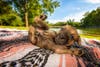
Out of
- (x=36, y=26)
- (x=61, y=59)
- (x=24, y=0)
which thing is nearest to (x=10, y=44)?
(x=36, y=26)

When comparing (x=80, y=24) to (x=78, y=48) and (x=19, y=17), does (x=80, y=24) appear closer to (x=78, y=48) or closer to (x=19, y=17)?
(x=19, y=17)

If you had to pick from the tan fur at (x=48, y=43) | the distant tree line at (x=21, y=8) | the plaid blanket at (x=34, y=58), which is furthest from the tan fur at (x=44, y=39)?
the distant tree line at (x=21, y=8)

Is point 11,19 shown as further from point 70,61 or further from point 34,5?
point 70,61

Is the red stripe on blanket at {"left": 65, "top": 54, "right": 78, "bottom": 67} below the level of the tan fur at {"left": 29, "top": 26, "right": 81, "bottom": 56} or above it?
below

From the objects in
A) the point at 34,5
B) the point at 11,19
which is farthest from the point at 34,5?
the point at 11,19

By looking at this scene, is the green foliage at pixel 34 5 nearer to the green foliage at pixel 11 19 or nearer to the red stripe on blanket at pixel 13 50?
the green foliage at pixel 11 19

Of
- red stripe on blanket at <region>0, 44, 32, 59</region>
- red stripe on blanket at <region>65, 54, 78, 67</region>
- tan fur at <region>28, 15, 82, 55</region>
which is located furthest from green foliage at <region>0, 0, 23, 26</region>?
red stripe on blanket at <region>65, 54, 78, 67</region>

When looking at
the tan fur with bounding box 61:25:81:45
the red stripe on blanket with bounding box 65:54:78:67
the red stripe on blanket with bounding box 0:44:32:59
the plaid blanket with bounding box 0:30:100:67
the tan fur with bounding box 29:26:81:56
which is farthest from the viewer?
the tan fur with bounding box 61:25:81:45

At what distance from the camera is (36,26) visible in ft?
32.3

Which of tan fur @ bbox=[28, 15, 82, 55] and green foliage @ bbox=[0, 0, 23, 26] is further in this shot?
green foliage @ bbox=[0, 0, 23, 26]

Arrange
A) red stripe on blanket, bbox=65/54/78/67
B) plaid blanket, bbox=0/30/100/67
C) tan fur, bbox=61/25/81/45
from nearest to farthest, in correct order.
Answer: plaid blanket, bbox=0/30/100/67 → red stripe on blanket, bbox=65/54/78/67 → tan fur, bbox=61/25/81/45

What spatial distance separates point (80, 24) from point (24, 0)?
225ft

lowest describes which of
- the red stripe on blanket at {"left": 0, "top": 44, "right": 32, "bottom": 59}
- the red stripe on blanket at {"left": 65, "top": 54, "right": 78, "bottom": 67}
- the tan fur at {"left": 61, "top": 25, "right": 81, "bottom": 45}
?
the red stripe on blanket at {"left": 65, "top": 54, "right": 78, "bottom": 67}

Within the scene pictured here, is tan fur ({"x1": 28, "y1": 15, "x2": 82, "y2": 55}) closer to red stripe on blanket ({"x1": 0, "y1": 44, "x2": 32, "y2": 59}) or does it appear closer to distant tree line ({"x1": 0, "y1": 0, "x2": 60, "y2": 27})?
red stripe on blanket ({"x1": 0, "y1": 44, "x2": 32, "y2": 59})
